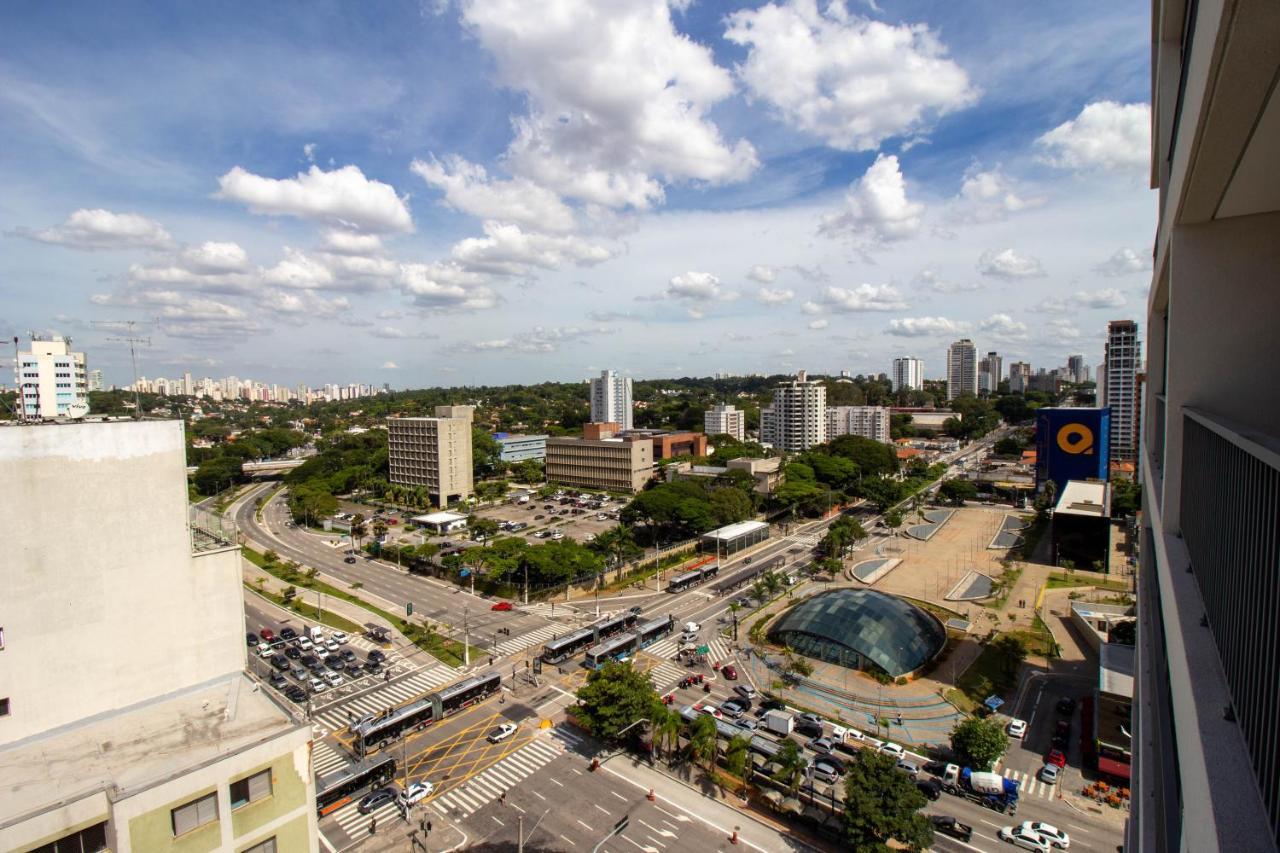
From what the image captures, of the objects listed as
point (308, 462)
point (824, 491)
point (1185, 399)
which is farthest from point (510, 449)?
point (1185, 399)

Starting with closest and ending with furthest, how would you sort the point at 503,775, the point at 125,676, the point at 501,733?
the point at 125,676 < the point at 503,775 < the point at 501,733

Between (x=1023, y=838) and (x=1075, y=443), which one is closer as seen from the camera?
(x=1023, y=838)

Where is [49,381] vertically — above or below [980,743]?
above

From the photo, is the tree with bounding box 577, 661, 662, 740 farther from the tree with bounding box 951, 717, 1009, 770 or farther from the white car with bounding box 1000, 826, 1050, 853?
the white car with bounding box 1000, 826, 1050, 853

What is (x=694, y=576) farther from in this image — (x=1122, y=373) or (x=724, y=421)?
(x=1122, y=373)

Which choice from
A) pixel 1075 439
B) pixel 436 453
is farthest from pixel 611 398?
pixel 1075 439

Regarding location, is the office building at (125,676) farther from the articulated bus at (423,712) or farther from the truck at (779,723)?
the truck at (779,723)

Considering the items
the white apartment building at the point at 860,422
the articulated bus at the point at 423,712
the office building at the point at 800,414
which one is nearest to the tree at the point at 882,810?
the articulated bus at the point at 423,712
